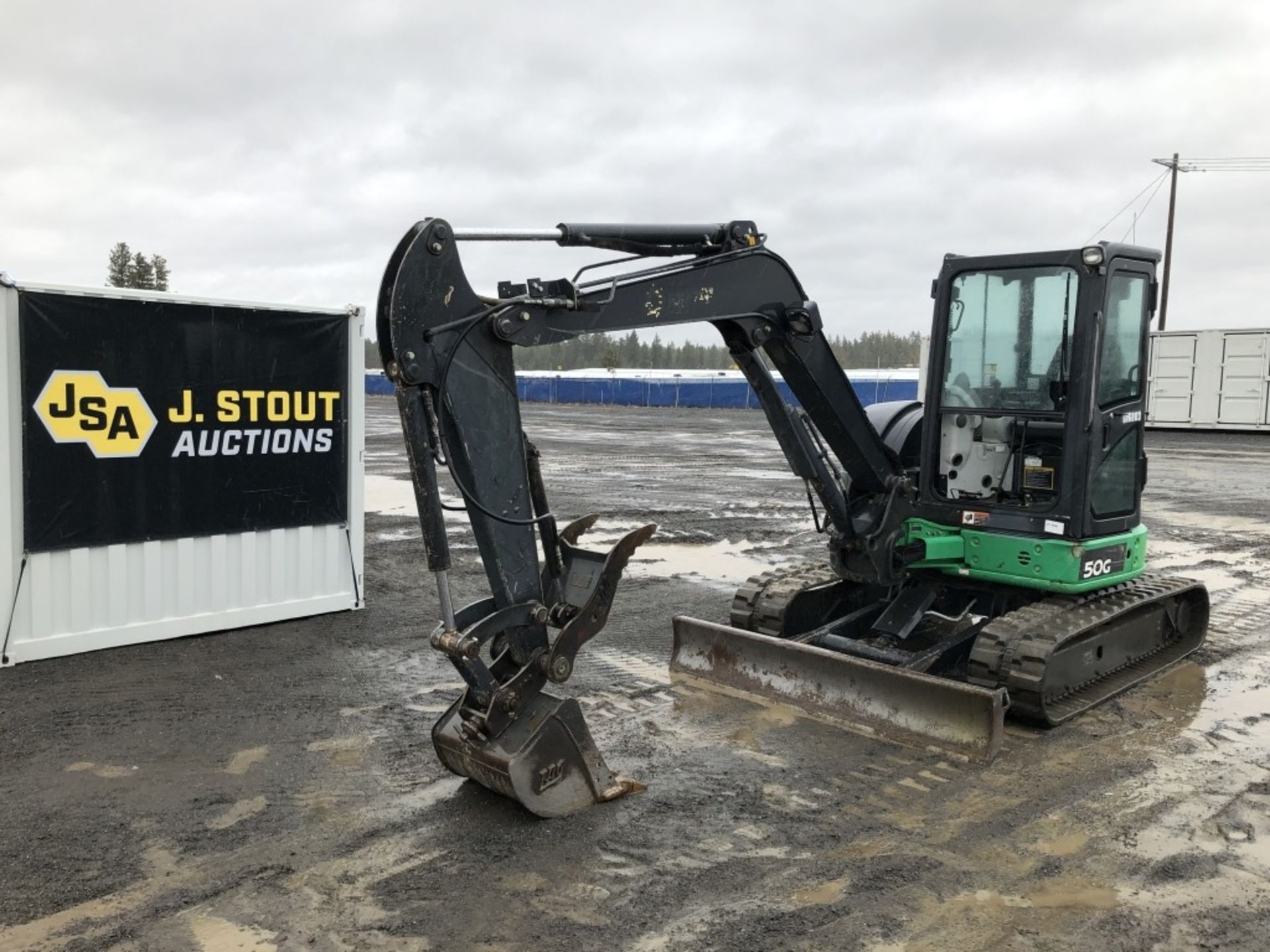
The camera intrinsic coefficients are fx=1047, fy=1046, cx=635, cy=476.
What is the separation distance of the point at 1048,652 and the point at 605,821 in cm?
284

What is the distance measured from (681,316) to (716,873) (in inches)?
109

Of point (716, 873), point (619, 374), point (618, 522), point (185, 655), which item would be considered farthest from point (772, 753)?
point (619, 374)

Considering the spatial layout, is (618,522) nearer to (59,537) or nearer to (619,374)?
(59,537)

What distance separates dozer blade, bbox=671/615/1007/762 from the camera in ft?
18.5

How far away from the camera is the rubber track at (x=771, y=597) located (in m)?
7.41

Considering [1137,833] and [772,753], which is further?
[772,753]

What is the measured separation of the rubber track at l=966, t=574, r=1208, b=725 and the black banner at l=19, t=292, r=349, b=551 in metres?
5.25

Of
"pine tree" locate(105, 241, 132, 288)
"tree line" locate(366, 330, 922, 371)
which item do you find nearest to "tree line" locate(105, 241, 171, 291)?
"pine tree" locate(105, 241, 132, 288)

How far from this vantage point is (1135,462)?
23.1 ft

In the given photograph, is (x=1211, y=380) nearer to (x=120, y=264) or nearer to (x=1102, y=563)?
(x=1102, y=563)

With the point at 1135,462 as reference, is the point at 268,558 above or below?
below

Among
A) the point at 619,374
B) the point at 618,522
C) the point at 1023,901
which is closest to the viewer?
the point at 1023,901

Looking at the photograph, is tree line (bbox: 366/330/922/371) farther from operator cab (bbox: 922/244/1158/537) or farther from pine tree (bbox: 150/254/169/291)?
operator cab (bbox: 922/244/1158/537)

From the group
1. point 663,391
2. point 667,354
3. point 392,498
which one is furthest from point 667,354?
point 392,498
